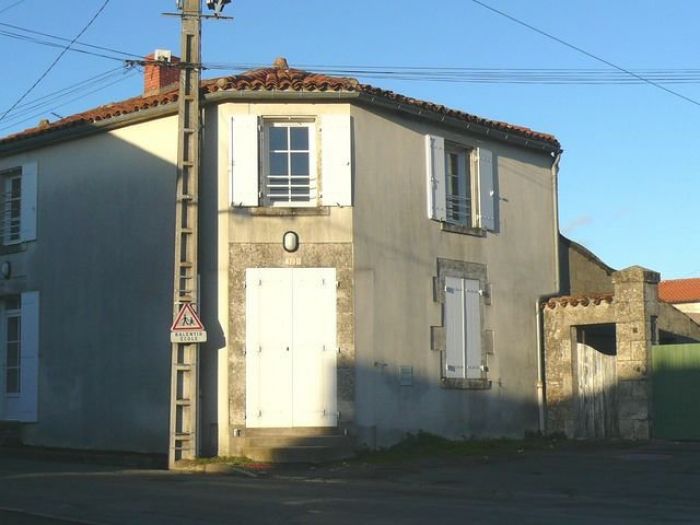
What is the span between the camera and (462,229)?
819 inches

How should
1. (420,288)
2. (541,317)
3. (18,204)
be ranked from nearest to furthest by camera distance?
1. (420,288)
2. (541,317)
3. (18,204)

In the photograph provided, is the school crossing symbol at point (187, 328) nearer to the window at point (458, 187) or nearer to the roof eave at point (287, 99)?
the roof eave at point (287, 99)

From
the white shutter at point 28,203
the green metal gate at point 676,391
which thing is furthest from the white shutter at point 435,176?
the white shutter at point 28,203

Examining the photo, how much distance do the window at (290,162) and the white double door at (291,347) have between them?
1.26 metres

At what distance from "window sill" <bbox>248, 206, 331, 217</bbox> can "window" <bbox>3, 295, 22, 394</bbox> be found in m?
6.45

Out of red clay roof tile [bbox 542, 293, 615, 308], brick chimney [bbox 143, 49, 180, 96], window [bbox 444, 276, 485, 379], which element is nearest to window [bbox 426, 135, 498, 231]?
window [bbox 444, 276, 485, 379]

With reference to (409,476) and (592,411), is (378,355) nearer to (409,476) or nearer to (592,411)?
(409,476)

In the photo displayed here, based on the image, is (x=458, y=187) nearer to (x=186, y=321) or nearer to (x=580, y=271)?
(x=580, y=271)

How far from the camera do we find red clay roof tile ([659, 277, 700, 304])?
57.0 metres

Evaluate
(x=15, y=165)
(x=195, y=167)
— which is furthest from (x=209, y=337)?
(x=15, y=165)

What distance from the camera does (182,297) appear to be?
17828mm

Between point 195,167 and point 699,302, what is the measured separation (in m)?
43.1

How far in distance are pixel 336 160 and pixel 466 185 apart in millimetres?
3605

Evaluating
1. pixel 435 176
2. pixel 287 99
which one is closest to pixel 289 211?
pixel 287 99
